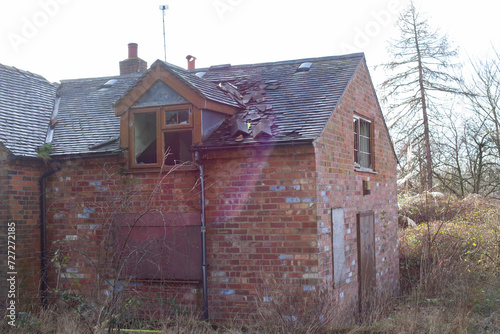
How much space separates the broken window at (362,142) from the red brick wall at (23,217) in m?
6.68

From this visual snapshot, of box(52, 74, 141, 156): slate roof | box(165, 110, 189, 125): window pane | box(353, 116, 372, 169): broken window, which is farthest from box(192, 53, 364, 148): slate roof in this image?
box(52, 74, 141, 156): slate roof

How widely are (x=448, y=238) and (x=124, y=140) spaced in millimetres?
9860

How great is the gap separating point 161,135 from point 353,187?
4.14 m

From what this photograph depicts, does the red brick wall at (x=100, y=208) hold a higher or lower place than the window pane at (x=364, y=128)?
lower

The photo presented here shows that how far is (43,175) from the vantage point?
32.9 ft

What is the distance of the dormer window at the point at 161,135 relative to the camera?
9398 millimetres

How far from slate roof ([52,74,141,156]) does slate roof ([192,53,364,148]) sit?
7.73 ft

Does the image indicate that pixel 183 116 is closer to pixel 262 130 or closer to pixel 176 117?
pixel 176 117

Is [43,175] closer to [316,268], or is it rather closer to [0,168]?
[0,168]

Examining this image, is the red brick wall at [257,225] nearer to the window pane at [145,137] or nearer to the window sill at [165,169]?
the window sill at [165,169]

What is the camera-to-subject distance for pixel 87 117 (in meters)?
11.6

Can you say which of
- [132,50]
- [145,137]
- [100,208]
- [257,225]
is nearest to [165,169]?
[145,137]

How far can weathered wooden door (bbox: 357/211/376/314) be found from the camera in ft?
34.6

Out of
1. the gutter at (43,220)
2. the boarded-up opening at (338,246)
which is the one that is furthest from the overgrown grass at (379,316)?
the gutter at (43,220)
